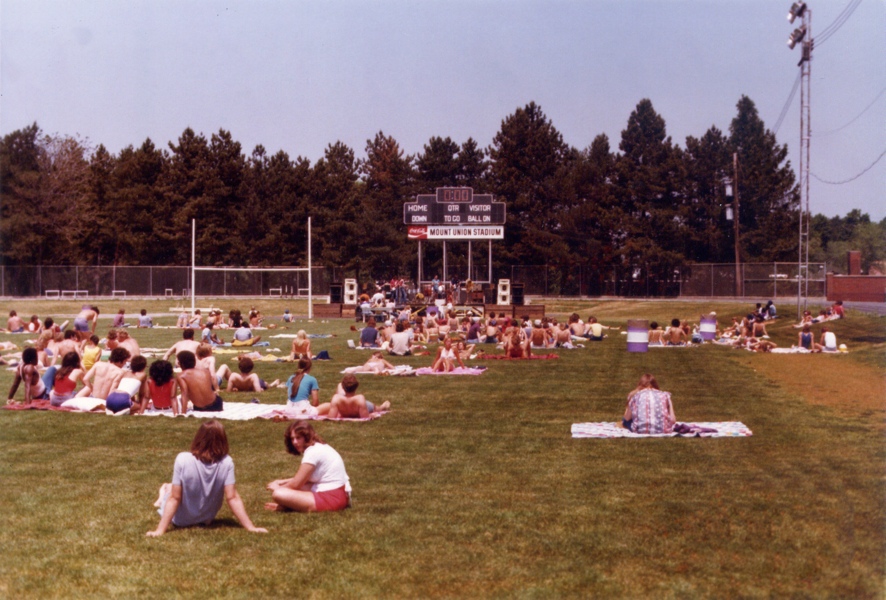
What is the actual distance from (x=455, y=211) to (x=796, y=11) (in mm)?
22293

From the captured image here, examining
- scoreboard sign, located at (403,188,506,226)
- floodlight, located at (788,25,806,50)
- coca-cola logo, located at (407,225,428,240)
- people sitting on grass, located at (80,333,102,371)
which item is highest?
floodlight, located at (788,25,806,50)

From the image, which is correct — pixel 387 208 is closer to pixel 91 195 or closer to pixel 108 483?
pixel 91 195

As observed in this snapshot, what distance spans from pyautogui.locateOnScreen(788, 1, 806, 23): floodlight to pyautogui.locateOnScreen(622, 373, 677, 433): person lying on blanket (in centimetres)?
2636

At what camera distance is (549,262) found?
79500 mm

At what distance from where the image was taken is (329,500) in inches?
373

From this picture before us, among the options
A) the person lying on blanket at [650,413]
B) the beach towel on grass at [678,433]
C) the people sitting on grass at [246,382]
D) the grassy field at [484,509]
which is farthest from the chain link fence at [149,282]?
the person lying on blanket at [650,413]

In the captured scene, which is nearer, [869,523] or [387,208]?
[869,523]

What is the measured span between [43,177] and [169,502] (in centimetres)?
7456

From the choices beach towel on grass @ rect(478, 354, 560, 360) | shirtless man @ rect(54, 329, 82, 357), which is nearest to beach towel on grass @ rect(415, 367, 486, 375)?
beach towel on grass @ rect(478, 354, 560, 360)

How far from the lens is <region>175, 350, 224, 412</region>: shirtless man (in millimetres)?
15953

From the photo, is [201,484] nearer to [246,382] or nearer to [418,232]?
[246,382]

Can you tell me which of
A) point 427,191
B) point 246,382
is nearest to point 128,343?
point 246,382

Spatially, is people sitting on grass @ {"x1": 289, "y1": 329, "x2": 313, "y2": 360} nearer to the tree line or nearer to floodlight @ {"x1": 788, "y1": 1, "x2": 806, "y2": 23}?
floodlight @ {"x1": 788, "y1": 1, "x2": 806, "y2": 23}

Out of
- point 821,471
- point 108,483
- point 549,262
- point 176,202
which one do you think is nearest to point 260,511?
point 108,483
